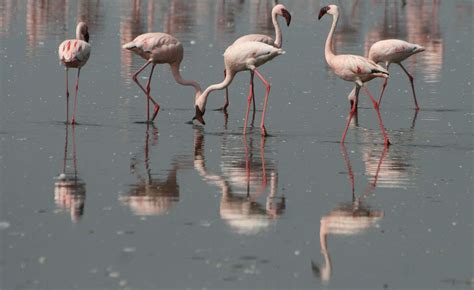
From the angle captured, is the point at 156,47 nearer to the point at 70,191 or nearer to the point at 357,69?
the point at 357,69

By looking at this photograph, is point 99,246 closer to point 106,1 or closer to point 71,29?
point 71,29

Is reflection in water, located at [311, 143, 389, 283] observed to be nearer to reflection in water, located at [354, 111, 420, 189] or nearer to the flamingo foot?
reflection in water, located at [354, 111, 420, 189]

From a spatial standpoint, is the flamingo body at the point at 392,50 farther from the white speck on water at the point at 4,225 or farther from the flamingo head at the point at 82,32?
the white speck on water at the point at 4,225

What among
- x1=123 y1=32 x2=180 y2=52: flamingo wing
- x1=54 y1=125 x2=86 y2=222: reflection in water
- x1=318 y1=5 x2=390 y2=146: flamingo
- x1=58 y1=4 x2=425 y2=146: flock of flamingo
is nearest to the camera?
x1=54 y1=125 x2=86 y2=222: reflection in water

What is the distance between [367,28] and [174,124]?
1525 centimetres

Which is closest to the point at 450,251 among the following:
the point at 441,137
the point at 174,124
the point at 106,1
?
the point at 441,137

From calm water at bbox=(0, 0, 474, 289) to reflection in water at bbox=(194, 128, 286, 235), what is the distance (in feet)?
0.07

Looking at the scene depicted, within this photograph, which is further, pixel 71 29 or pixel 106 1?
pixel 106 1

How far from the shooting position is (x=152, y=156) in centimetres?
1318

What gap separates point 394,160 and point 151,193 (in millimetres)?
3158

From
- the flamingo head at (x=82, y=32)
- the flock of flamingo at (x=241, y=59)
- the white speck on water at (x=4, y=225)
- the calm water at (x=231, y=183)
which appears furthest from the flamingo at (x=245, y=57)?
the white speck on water at (x=4, y=225)

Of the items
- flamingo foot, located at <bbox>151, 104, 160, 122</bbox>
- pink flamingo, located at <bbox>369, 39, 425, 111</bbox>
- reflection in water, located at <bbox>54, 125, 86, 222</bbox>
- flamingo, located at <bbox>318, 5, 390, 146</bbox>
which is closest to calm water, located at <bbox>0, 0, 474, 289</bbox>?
reflection in water, located at <bbox>54, 125, 86, 222</bbox>

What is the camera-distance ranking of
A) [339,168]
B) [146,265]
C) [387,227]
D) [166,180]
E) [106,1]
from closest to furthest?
[146,265], [387,227], [166,180], [339,168], [106,1]

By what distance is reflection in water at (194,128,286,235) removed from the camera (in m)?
10.2
